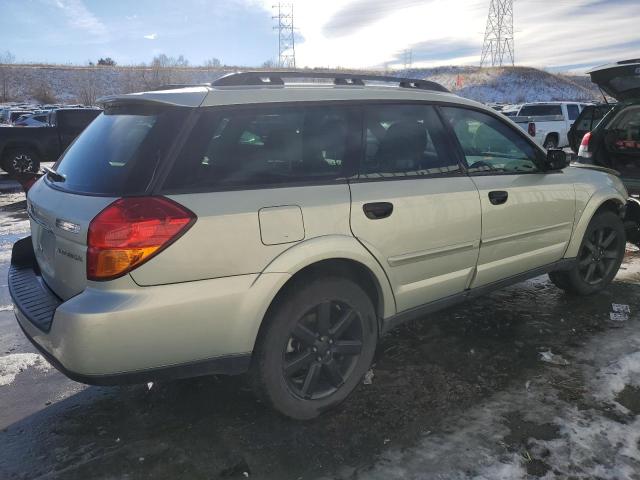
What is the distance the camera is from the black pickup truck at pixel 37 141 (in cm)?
1299

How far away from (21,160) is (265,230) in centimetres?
1302

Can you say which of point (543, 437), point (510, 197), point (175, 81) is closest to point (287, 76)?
point (510, 197)

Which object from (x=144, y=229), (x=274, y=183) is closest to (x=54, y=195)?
(x=144, y=229)

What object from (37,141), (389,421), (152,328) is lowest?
(389,421)

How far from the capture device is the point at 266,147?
268 centimetres

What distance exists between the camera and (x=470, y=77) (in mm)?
84750

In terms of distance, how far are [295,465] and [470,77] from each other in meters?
90.0

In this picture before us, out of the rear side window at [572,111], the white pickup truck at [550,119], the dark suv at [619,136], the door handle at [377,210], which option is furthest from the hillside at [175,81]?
the door handle at [377,210]

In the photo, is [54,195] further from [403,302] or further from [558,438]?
[558,438]

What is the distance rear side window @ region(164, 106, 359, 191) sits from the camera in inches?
95.7

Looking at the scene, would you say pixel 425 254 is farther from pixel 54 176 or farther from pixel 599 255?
pixel 599 255

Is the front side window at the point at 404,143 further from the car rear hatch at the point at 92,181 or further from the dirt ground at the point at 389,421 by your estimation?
the dirt ground at the point at 389,421

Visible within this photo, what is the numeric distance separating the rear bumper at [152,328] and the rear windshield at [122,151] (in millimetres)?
484

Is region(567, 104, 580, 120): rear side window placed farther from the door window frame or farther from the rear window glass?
the door window frame
